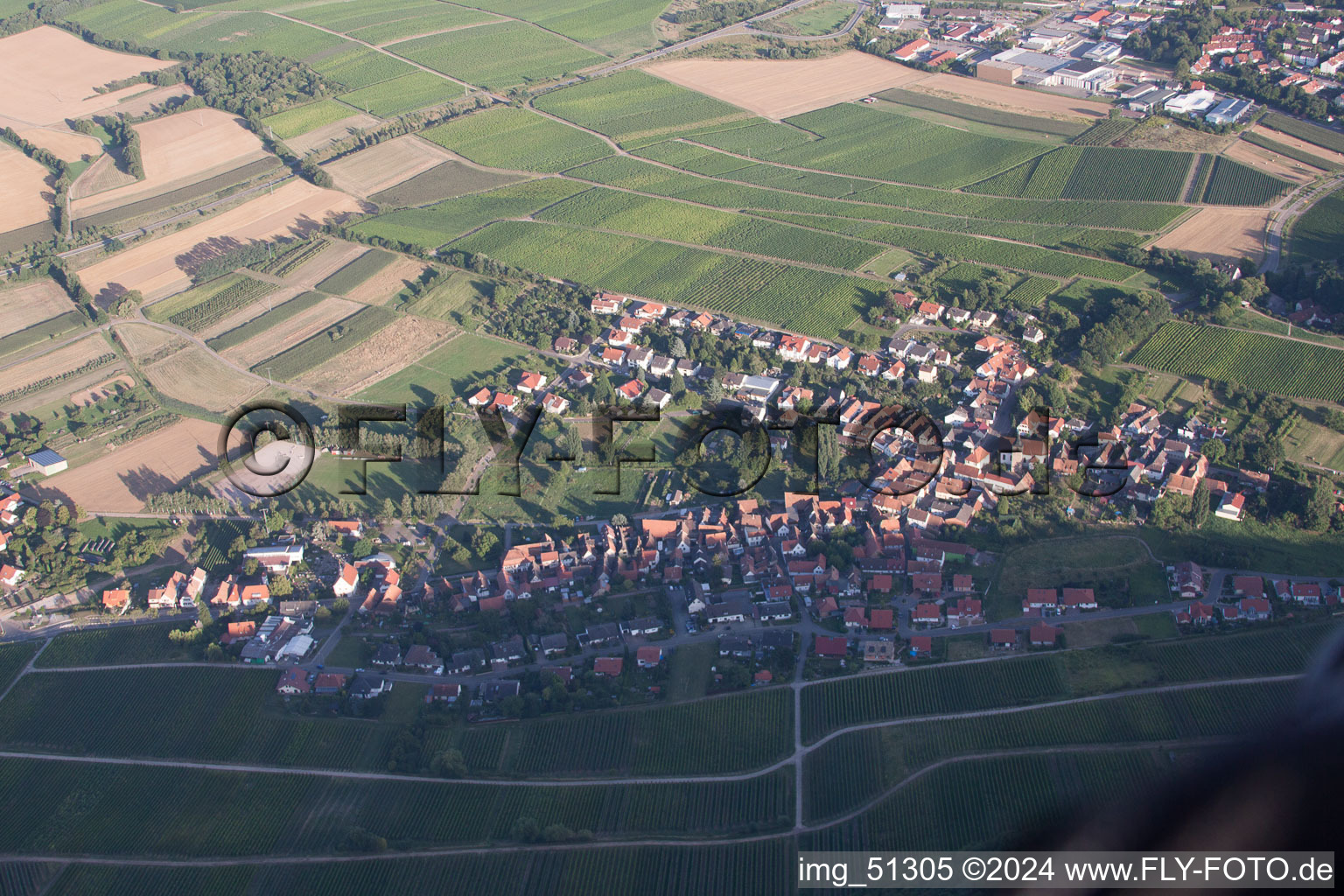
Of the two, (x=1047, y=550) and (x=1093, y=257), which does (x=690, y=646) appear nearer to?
(x=1047, y=550)

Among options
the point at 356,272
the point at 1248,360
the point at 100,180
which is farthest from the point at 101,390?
the point at 1248,360

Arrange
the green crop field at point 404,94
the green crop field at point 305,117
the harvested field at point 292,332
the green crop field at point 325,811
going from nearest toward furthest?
the green crop field at point 325,811
the harvested field at point 292,332
the green crop field at point 305,117
the green crop field at point 404,94

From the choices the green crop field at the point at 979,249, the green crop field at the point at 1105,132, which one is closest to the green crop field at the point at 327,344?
the green crop field at the point at 979,249

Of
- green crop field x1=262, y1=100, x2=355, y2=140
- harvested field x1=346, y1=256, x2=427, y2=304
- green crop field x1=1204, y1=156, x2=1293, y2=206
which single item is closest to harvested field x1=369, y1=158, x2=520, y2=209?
harvested field x1=346, y1=256, x2=427, y2=304

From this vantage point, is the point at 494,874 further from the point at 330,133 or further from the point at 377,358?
the point at 330,133

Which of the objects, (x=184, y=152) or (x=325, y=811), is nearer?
(x=325, y=811)

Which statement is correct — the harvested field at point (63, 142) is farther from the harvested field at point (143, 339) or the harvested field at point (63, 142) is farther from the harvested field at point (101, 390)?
the harvested field at point (101, 390)
